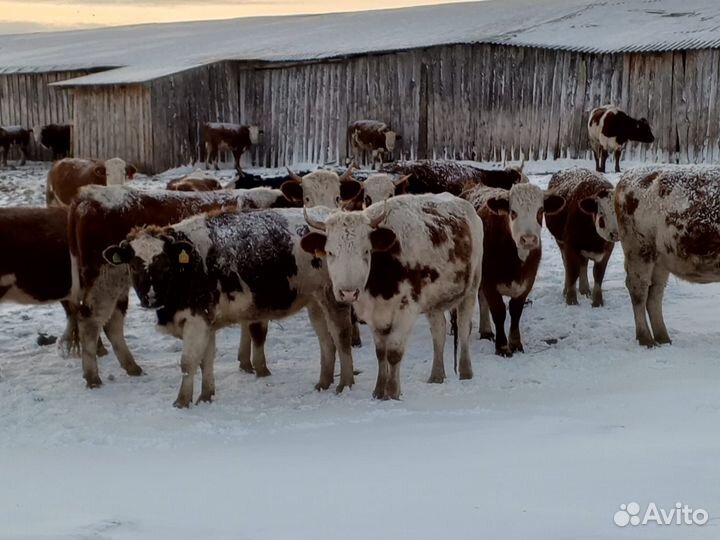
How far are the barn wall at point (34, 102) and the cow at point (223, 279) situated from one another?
83.6ft

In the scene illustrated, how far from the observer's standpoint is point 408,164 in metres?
12.5

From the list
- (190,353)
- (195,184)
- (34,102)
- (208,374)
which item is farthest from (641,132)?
(34,102)

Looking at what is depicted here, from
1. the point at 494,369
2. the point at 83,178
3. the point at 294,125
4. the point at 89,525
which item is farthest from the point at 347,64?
the point at 89,525

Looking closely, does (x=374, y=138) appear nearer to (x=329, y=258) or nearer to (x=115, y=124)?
(x=115, y=124)

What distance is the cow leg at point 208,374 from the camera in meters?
7.31

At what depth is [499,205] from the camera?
870 centimetres

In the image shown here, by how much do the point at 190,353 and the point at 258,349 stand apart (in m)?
1.09

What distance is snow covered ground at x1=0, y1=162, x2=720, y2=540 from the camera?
4523 millimetres

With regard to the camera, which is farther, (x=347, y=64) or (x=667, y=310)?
(x=347, y=64)

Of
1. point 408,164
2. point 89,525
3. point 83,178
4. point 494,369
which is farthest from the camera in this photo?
point 83,178

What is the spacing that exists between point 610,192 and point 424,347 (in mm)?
2666

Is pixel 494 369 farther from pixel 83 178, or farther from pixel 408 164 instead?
pixel 83 178

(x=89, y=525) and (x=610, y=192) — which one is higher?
(x=610, y=192)

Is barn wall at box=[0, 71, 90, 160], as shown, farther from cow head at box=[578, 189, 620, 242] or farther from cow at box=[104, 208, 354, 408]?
cow at box=[104, 208, 354, 408]
